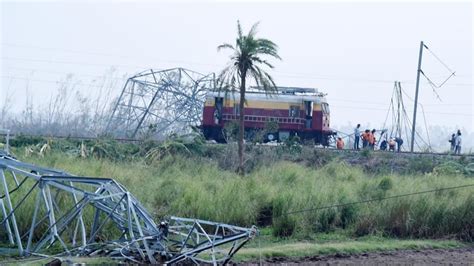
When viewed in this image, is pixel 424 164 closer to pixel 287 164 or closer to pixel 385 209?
pixel 287 164

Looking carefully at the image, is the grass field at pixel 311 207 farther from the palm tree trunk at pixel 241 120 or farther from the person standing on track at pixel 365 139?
the person standing on track at pixel 365 139

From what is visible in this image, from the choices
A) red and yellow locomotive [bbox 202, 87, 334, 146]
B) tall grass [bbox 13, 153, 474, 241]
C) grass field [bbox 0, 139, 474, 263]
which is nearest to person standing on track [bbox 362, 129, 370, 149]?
red and yellow locomotive [bbox 202, 87, 334, 146]

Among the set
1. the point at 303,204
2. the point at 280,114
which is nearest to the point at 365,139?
the point at 280,114

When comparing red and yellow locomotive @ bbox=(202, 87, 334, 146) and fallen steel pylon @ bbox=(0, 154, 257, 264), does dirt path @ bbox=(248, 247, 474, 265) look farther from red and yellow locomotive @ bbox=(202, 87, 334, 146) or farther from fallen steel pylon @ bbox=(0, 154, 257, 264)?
red and yellow locomotive @ bbox=(202, 87, 334, 146)

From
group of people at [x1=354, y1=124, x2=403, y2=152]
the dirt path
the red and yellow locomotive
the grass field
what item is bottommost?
the dirt path

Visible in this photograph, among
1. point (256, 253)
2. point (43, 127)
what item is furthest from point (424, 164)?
point (43, 127)

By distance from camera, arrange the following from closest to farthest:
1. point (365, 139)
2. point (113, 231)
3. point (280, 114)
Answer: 1. point (113, 231)
2. point (365, 139)
3. point (280, 114)

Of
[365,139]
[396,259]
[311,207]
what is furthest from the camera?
[365,139]

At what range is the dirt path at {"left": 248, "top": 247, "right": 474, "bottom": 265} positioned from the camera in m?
14.3

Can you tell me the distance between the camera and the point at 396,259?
15.2 meters

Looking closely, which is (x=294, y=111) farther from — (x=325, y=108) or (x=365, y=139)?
(x=365, y=139)

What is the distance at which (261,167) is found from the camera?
27.5 metres

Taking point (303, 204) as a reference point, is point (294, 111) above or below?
above

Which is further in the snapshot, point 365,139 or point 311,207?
point 365,139
